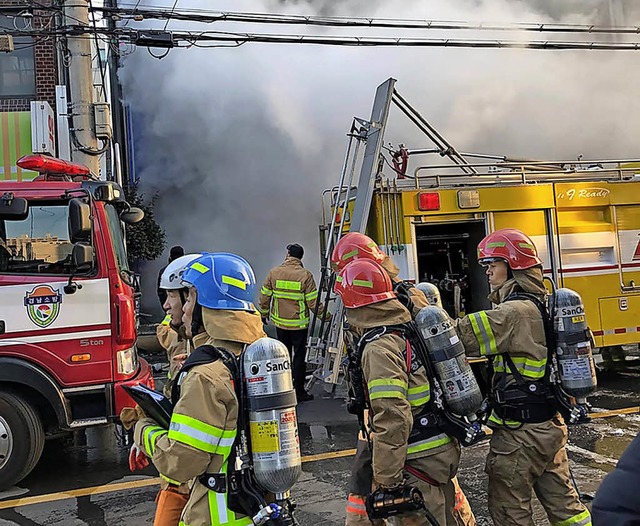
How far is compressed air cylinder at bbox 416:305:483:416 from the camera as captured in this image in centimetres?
271

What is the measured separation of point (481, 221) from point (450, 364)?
4.21 m

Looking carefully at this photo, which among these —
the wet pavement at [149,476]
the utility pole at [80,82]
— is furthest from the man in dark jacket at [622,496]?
the utility pole at [80,82]

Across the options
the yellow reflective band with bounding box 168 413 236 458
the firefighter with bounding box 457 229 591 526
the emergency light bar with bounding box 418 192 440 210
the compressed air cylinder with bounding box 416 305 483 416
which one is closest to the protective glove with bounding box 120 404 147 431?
the yellow reflective band with bounding box 168 413 236 458

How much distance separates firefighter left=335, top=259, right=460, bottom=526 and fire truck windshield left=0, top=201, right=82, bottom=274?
277cm

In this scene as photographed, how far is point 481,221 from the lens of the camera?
668 cm

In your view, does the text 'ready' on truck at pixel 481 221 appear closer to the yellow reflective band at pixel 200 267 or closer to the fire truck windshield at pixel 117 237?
the fire truck windshield at pixel 117 237

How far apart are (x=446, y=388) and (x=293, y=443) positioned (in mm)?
885

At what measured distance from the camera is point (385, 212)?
6.33 meters

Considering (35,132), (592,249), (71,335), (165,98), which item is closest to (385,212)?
(592,249)

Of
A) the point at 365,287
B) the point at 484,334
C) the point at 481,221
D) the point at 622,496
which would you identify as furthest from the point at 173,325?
the point at 481,221

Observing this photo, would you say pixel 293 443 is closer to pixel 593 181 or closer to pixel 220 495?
pixel 220 495

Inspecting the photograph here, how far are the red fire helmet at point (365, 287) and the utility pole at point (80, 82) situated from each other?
19.4 ft

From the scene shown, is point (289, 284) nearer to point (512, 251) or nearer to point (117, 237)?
point (117, 237)

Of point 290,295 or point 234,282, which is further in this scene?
point 290,295
